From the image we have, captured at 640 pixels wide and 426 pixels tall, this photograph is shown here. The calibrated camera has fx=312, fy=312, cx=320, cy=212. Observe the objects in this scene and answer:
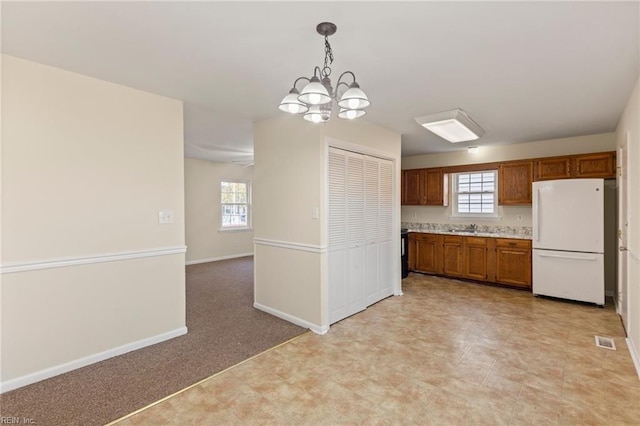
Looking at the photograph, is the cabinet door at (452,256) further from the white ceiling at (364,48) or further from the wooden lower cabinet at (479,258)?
the white ceiling at (364,48)

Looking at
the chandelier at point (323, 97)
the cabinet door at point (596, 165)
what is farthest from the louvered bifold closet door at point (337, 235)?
the cabinet door at point (596, 165)

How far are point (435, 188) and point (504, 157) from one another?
126 centimetres

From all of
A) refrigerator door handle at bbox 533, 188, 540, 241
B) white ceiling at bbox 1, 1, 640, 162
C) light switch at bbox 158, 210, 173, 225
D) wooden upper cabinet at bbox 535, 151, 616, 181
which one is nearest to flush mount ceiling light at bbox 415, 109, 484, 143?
white ceiling at bbox 1, 1, 640, 162

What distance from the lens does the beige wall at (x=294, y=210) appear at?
340 cm

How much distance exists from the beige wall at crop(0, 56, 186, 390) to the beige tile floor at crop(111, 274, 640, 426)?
3.48 feet

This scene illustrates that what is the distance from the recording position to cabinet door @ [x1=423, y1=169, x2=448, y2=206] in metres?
5.96

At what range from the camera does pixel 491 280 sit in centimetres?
514

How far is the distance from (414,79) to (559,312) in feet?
11.5

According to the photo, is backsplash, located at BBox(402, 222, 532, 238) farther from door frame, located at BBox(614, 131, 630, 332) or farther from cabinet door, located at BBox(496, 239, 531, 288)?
door frame, located at BBox(614, 131, 630, 332)

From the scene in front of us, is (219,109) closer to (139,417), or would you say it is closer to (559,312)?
(139,417)

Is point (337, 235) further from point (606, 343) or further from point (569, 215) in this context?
point (569, 215)

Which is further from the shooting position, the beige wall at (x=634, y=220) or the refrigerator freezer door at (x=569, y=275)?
the refrigerator freezer door at (x=569, y=275)

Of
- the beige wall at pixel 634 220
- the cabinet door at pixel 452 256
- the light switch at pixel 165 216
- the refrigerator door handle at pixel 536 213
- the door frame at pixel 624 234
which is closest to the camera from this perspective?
the beige wall at pixel 634 220

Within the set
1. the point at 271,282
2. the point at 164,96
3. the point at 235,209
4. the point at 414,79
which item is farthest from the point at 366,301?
the point at 235,209
